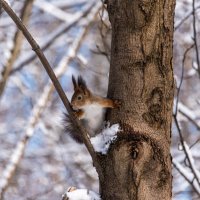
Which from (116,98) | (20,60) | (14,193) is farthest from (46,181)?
(116,98)

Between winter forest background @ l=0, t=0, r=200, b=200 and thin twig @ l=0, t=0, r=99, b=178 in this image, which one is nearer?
thin twig @ l=0, t=0, r=99, b=178

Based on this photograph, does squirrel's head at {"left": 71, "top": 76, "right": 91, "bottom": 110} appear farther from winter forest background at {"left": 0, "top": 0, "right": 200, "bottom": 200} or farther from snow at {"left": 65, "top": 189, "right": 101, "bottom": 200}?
winter forest background at {"left": 0, "top": 0, "right": 200, "bottom": 200}

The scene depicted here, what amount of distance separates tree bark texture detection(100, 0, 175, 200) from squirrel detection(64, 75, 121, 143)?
0.09 ft

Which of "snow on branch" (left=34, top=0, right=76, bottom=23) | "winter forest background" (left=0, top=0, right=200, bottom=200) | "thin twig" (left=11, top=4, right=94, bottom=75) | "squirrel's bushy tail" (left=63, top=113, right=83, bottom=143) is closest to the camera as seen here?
"squirrel's bushy tail" (left=63, top=113, right=83, bottom=143)

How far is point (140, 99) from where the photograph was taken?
1.28 m

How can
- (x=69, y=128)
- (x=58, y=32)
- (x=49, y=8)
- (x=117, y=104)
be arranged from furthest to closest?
(x=49, y=8) → (x=58, y=32) → (x=69, y=128) → (x=117, y=104)

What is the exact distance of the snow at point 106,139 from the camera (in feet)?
4.17

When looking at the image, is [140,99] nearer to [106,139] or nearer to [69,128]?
[106,139]

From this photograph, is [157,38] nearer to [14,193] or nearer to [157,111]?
[157,111]

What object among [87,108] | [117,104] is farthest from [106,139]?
[87,108]

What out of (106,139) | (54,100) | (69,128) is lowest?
(106,139)

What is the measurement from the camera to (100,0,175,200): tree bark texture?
48.8 inches

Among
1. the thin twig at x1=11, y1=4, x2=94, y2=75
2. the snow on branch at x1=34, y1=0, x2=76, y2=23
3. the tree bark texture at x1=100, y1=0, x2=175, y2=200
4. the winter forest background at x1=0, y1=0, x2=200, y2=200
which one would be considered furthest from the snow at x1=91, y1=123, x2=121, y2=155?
the snow on branch at x1=34, y1=0, x2=76, y2=23

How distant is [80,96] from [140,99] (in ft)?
0.82
